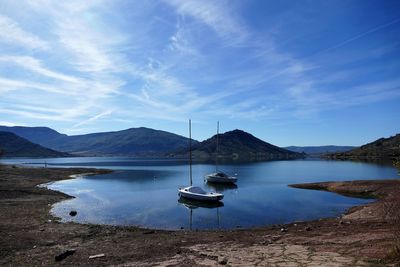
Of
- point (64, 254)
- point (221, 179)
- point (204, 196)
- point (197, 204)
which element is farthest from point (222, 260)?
point (221, 179)

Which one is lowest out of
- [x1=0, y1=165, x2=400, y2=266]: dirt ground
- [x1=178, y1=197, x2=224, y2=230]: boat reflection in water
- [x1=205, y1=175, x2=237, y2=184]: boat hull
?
[x1=178, y1=197, x2=224, y2=230]: boat reflection in water

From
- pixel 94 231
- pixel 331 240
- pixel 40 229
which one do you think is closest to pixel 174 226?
pixel 94 231

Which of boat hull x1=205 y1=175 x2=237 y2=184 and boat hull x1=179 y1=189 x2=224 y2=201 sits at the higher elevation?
boat hull x1=205 y1=175 x2=237 y2=184

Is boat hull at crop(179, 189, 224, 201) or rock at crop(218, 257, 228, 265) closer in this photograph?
rock at crop(218, 257, 228, 265)

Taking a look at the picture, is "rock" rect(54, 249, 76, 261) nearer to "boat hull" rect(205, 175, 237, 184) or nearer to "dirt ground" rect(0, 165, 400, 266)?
"dirt ground" rect(0, 165, 400, 266)

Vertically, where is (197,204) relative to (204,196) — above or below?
below

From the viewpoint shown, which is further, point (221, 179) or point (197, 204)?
point (221, 179)

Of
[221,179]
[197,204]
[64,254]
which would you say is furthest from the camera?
[221,179]

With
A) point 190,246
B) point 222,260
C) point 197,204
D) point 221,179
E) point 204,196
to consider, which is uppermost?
point 221,179

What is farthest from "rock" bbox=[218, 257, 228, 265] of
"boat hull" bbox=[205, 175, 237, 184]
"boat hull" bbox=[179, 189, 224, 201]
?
"boat hull" bbox=[205, 175, 237, 184]

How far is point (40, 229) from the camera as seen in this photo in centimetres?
2645

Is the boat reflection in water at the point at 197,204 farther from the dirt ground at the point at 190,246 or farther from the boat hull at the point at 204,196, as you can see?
the dirt ground at the point at 190,246

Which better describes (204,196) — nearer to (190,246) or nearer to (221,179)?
(190,246)

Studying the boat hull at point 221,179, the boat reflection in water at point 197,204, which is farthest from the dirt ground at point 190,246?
the boat hull at point 221,179
